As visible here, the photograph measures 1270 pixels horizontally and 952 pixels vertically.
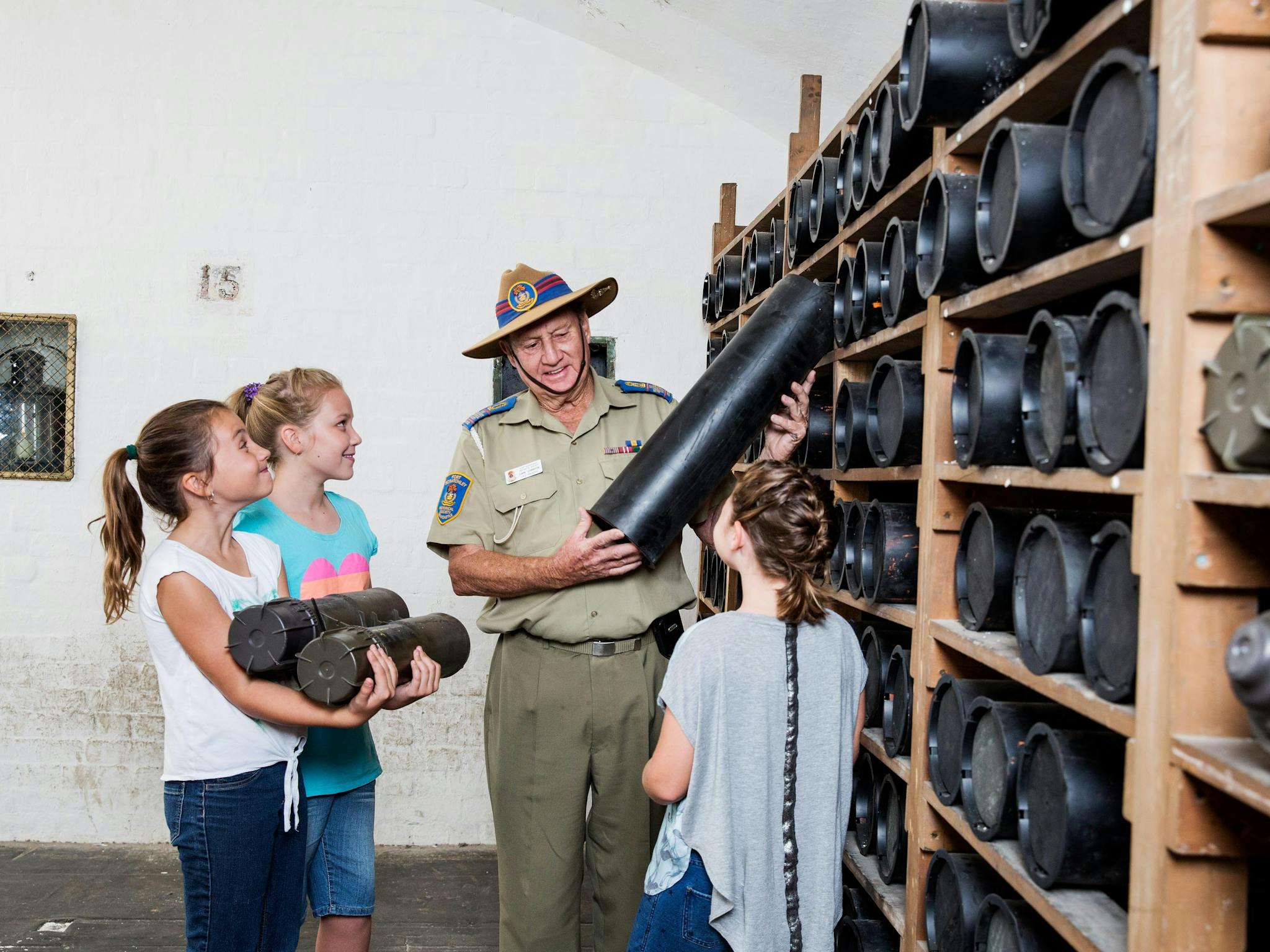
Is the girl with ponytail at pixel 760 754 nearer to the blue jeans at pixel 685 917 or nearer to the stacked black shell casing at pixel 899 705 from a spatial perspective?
the blue jeans at pixel 685 917

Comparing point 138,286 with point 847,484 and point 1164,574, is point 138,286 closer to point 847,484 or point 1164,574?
point 847,484

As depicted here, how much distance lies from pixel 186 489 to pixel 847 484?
1.34 m

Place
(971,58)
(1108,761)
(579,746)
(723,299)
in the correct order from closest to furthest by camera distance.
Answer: (1108,761) < (971,58) < (579,746) < (723,299)

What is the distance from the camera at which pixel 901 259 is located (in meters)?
1.80

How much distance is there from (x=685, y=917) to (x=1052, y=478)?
88 cm

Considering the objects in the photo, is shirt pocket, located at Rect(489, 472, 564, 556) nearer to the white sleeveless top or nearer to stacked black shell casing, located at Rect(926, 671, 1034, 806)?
the white sleeveless top

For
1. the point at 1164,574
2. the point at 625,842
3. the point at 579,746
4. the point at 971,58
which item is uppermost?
the point at 971,58

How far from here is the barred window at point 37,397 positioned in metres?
Answer: 3.91

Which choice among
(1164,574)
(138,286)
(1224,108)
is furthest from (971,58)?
(138,286)

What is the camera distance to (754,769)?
5.15 ft

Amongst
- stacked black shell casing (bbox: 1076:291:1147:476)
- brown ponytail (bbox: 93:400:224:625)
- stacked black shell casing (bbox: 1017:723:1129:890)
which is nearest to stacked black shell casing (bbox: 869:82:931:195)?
stacked black shell casing (bbox: 1076:291:1147:476)

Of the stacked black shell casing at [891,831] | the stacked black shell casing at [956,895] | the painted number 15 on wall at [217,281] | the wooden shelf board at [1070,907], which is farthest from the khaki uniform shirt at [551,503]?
the painted number 15 on wall at [217,281]

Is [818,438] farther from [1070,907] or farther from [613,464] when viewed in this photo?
[1070,907]

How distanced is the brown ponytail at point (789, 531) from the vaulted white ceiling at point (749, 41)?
1573mm
